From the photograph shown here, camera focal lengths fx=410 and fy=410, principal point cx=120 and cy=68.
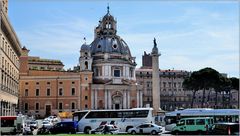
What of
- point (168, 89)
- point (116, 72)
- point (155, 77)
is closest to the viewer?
point (155, 77)

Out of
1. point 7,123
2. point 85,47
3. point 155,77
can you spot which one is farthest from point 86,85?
point 7,123

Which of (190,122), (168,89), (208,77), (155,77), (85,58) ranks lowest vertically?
(190,122)

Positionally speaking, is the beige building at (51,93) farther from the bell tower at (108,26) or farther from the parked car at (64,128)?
the parked car at (64,128)

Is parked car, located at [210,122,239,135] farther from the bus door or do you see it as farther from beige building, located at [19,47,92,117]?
beige building, located at [19,47,92,117]

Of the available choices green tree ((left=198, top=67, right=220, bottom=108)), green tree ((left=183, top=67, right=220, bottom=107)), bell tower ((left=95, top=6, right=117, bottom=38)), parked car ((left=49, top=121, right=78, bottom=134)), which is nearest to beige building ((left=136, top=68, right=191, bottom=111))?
bell tower ((left=95, top=6, right=117, bottom=38))

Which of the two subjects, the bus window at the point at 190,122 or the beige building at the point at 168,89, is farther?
the beige building at the point at 168,89

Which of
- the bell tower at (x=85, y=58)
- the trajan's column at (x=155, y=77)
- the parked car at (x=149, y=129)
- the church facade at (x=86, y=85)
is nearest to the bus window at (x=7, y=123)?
the parked car at (x=149, y=129)

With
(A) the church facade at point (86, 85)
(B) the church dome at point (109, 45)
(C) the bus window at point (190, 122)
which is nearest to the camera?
(C) the bus window at point (190, 122)

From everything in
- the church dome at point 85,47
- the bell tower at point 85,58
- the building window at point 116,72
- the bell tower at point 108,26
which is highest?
the bell tower at point 108,26

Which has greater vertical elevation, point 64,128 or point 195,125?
point 195,125

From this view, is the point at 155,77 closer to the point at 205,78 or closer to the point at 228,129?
the point at 205,78

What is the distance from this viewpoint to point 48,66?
376 feet

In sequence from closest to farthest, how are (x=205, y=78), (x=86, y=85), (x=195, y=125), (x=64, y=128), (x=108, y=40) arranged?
1. (x=195, y=125)
2. (x=64, y=128)
3. (x=86, y=85)
4. (x=205, y=78)
5. (x=108, y=40)

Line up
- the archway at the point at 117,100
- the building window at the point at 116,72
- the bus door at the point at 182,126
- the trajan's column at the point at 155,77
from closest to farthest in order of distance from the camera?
the bus door at the point at 182,126 < the trajan's column at the point at 155,77 < the archway at the point at 117,100 < the building window at the point at 116,72
